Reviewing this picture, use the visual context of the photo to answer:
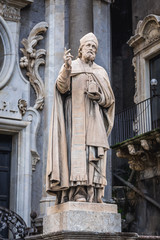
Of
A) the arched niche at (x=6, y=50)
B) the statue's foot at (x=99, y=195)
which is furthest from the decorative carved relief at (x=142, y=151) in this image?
the statue's foot at (x=99, y=195)

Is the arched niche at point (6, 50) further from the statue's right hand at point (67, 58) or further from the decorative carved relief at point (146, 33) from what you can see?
the statue's right hand at point (67, 58)

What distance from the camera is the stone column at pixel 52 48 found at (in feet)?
45.2

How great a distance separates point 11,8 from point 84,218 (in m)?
7.87

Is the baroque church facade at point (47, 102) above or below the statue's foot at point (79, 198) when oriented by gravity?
above

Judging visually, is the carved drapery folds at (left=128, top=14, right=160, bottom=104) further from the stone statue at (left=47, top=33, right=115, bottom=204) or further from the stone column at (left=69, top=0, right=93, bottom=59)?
the stone statue at (left=47, top=33, right=115, bottom=204)

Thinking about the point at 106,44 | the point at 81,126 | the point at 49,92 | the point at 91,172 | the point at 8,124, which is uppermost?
the point at 106,44

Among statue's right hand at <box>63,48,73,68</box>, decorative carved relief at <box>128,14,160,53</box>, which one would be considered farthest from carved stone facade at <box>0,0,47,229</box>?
statue's right hand at <box>63,48,73,68</box>

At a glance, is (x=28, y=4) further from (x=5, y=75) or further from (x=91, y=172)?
(x=91, y=172)

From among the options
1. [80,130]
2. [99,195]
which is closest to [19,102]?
[80,130]

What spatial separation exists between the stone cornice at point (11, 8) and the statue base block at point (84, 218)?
7216 mm

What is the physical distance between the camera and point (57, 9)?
14617 millimetres

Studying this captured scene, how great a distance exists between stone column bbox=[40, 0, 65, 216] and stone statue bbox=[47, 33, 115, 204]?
5240 mm

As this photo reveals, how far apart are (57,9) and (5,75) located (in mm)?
2448

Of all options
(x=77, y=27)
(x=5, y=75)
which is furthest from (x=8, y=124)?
(x=77, y=27)
